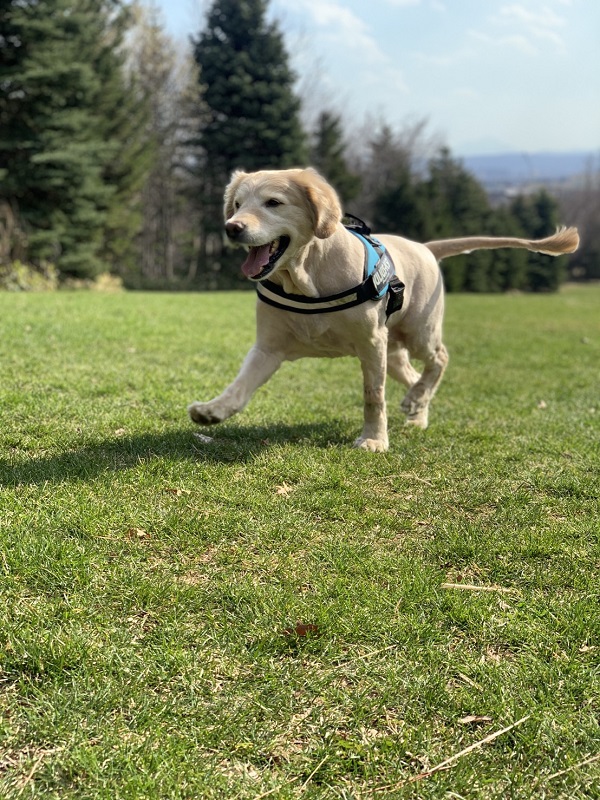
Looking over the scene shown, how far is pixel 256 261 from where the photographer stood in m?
3.80

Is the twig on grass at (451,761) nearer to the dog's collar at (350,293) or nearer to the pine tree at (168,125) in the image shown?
the dog's collar at (350,293)

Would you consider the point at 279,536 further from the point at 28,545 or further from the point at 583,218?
the point at 583,218

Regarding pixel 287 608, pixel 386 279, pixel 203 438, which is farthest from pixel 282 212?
pixel 287 608

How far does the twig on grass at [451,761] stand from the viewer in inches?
71.8

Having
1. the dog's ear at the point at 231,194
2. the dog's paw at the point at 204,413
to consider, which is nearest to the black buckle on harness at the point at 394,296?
the dog's ear at the point at 231,194

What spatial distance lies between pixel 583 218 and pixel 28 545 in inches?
3453

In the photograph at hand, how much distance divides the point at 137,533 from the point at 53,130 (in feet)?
66.8

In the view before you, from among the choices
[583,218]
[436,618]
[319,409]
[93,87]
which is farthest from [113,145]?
[583,218]

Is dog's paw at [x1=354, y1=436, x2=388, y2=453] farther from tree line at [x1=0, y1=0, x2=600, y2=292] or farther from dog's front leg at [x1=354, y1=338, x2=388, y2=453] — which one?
tree line at [x1=0, y1=0, x2=600, y2=292]

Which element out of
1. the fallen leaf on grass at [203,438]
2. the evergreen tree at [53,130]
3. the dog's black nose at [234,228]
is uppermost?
the evergreen tree at [53,130]

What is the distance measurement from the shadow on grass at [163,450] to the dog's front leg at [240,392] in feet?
0.96

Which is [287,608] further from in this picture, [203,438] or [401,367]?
[401,367]

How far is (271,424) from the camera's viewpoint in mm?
5098

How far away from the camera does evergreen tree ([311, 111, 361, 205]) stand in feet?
116
